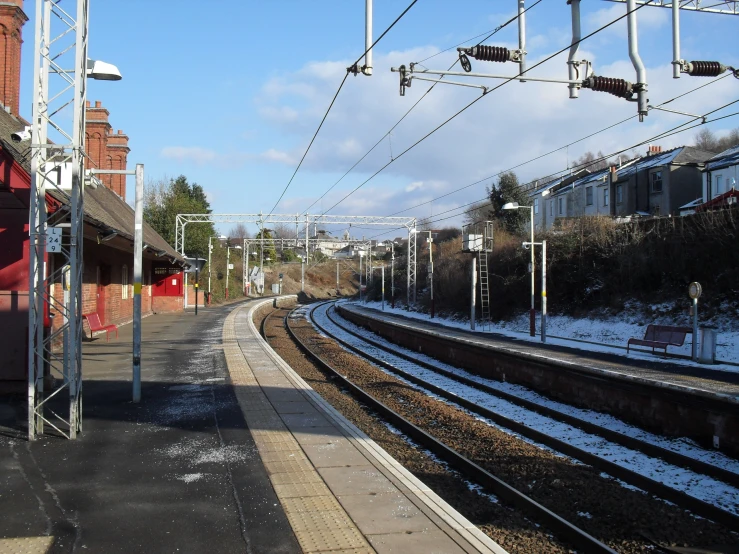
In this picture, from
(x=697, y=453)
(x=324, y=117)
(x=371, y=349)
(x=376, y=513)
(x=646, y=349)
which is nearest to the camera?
(x=376, y=513)

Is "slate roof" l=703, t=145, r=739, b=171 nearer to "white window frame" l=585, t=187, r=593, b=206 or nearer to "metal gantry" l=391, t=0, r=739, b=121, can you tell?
"white window frame" l=585, t=187, r=593, b=206

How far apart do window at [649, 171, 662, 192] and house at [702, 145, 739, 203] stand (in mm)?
4708

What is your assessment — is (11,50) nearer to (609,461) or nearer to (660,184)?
(609,461)

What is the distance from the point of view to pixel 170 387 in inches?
468

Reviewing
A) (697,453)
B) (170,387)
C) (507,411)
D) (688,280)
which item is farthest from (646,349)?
(170,387)

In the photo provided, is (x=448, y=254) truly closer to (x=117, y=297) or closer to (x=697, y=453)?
(x=117, y=297)

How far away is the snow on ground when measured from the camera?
17.4 m

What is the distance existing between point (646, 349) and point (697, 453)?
10.7 m

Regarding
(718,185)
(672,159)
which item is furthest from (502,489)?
(672,159)

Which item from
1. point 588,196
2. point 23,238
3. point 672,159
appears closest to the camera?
point 23,238

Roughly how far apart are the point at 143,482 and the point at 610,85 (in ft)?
30.5

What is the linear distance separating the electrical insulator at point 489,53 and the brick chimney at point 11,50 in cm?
1045

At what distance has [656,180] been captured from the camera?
142 feet

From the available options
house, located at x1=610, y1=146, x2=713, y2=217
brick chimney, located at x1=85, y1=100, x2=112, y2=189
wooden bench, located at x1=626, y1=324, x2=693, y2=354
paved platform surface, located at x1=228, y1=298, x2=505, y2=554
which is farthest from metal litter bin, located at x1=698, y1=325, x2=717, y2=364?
house, located at x1=610, y1=146, x2=713, y2=217
